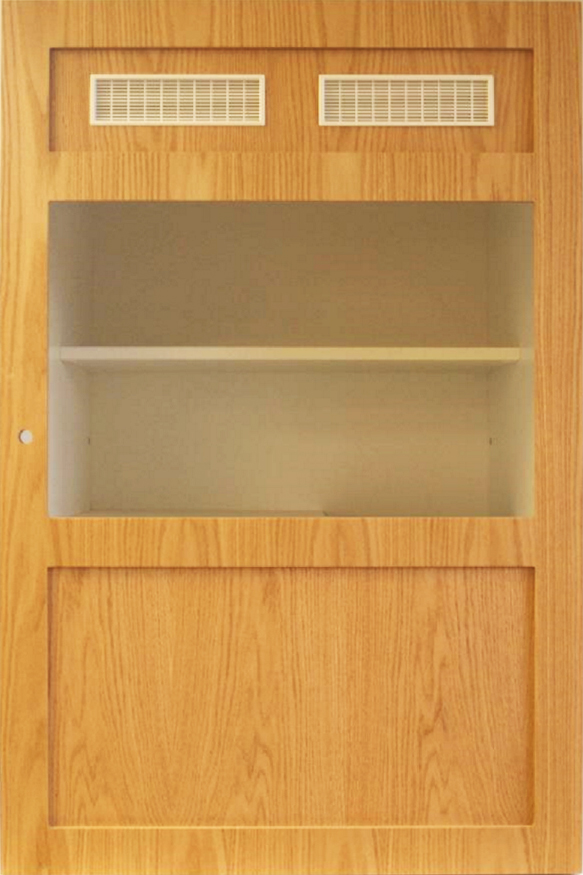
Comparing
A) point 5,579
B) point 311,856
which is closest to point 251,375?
point 5,579

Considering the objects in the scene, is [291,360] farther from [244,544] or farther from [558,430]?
[558,430]

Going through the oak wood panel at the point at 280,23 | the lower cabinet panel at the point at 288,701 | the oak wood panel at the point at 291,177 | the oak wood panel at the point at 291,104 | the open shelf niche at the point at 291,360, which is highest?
the oak wood panel at the point at 280,23

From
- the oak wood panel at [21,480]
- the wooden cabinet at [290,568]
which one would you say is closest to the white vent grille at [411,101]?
the wooden cabinet at [290,568]

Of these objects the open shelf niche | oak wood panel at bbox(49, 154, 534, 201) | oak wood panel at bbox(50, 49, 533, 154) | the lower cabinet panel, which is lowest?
the lower cabinet panel

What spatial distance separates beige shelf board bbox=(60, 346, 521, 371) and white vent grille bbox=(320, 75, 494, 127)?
379 mm

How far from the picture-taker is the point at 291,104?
1.68 metres

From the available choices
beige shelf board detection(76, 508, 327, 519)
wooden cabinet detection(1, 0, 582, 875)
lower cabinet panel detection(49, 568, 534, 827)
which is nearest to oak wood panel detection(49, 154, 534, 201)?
wooden cabinet detection(1, 0, 582, 875)

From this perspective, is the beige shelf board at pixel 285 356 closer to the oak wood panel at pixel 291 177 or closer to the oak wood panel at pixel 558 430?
the oak wood panel at pixel 558 430

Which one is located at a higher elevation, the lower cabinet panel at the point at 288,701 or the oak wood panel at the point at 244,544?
the oak wood panel at the point at 244,544

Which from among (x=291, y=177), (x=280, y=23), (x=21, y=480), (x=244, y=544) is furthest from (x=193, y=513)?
(x=280, y=23)

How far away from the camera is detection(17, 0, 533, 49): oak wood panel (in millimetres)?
1673

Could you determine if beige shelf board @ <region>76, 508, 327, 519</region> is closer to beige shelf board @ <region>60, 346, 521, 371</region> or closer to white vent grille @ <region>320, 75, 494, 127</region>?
beige shelf board @ <region>60, 346, 521, 371</region>

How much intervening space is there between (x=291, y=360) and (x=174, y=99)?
18.8 inches

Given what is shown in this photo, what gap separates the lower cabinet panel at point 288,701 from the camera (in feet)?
5.50
